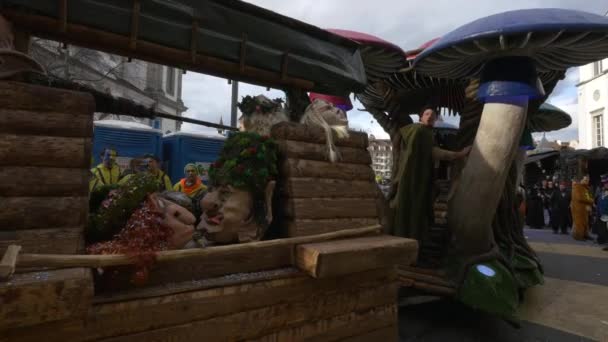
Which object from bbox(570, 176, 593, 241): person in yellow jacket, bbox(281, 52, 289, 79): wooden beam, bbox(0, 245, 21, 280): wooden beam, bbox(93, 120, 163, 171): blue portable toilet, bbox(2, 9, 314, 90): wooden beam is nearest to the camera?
bbox(0, 245, 21, 280): wooden beam

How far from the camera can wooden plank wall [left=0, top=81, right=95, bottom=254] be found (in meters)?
1.20

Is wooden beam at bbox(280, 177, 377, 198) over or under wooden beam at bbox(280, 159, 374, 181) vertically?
under

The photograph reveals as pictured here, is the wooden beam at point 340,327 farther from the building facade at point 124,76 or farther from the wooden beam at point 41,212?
the building facade at point 124,76

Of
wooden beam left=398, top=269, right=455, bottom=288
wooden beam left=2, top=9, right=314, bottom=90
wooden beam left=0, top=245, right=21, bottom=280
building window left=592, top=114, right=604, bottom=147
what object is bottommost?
wooden beam left=398, top=269, right=455, bottom=288

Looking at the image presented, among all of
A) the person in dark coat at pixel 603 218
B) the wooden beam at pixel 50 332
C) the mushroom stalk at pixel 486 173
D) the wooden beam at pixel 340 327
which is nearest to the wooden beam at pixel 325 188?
the wooden beam at pixel 340 327

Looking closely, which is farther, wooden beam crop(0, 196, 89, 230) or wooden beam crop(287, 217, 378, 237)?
wooden beam crop(287, 217, 378, 237)

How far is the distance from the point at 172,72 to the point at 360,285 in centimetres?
2283

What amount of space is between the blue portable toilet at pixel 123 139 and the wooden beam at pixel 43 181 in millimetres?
7171

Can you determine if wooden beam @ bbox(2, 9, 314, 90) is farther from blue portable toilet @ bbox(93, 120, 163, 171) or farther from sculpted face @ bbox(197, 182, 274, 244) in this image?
blue portable toilet @ bbox(93, 120, 163, 171)

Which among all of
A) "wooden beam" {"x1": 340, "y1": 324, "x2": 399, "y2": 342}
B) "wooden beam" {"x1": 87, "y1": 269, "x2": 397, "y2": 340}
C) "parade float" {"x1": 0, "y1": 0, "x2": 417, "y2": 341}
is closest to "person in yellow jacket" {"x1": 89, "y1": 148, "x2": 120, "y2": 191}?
"parade float" {"x1": 0, "y1": 0, "x2": 417, "y2": 341}

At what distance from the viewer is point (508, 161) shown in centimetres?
355

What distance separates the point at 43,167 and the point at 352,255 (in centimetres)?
144

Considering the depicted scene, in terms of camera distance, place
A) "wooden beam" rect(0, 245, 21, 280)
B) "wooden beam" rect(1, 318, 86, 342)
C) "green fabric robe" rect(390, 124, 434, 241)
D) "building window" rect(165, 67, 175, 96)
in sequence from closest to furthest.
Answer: "wooden beam" rect(0, 245, 21, 280) < "wooden beam" rect(1, 318, 86, 342) < "green fabric robe" rect(390, 124, 434, 241) < "building window" rect(165, 67, 175, 96)

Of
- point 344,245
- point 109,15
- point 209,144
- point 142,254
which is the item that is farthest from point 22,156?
point 209,144
